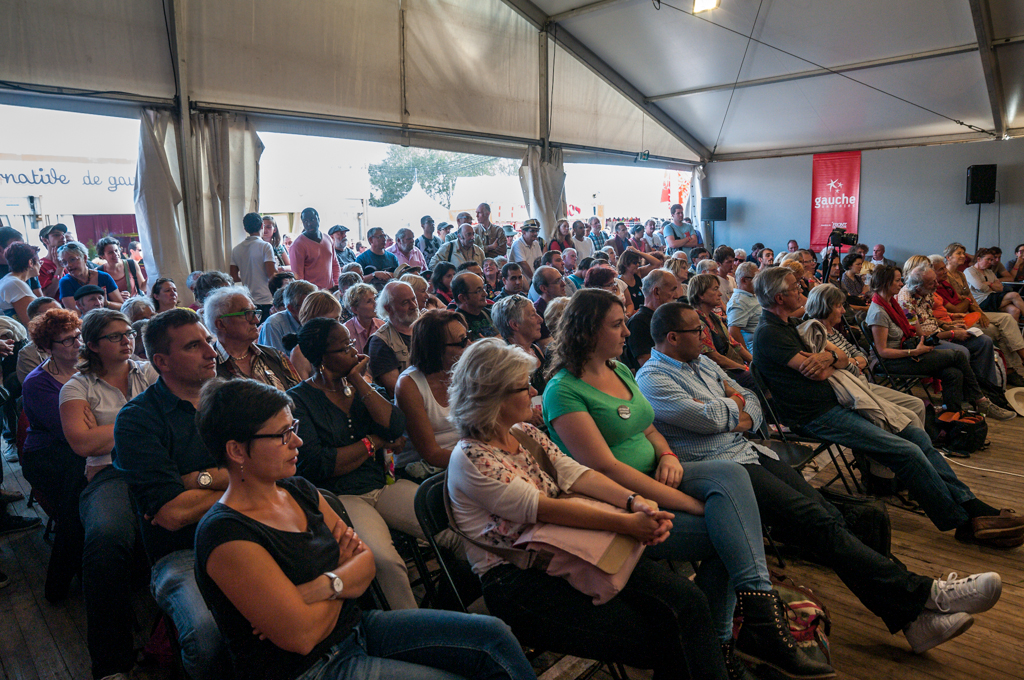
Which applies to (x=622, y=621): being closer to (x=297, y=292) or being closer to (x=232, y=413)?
(x=232, y=413)

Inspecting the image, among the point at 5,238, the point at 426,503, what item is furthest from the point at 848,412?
the point at 5,238

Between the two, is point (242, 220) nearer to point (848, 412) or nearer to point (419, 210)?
point (848, 412)

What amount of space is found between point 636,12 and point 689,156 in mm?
4884

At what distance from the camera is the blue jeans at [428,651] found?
56.9 inches

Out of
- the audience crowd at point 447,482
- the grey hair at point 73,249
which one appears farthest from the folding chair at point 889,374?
the grey hair at point 73,249

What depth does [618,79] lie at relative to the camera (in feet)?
35.3

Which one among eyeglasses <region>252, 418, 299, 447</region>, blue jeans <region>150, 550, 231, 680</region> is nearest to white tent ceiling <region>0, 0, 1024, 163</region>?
blue jeans <region>150, 550, 231, 680</region>

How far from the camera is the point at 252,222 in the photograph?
19.3 feet

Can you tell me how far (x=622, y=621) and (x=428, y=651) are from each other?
0.50 meters

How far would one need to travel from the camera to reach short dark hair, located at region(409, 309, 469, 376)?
8.33 ft

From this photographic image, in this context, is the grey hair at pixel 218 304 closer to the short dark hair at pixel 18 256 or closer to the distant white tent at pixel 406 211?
the short dark hair at pixel 18 256

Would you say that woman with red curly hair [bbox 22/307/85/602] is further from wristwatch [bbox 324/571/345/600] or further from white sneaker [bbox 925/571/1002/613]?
white sneaker [bbox 925/571/1002/613]

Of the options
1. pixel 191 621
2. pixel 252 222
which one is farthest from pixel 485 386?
pixel 252 222

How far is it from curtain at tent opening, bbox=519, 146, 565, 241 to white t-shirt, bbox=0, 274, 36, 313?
6.45m
